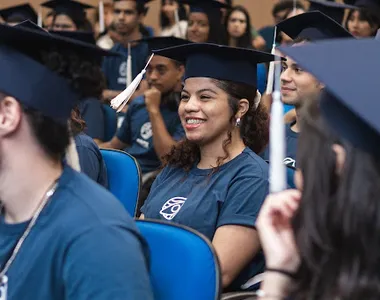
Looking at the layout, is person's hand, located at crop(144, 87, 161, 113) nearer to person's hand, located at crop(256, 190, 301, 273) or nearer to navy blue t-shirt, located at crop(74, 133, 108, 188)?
navy blue t-shirt, located at crop(74, 133, 108, 188)

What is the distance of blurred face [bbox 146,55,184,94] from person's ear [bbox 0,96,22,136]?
10.4 feet

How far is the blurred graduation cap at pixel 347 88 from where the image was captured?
3.84 feet

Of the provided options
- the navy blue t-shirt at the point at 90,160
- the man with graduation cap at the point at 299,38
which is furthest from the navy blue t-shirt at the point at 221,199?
the man with graduation cap at the point at 299,38

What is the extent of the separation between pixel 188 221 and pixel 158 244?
0.72 meters

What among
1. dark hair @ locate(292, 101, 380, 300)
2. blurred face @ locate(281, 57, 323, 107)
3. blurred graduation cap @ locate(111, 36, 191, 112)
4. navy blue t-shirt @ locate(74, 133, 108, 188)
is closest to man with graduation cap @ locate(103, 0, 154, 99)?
blurred graduation cap @ locate(111, 36, 191, 112)

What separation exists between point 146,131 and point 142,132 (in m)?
0.03

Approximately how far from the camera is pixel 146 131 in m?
4.71

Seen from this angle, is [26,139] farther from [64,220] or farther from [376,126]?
[376,126]

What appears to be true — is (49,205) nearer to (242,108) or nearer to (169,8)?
(242,108)

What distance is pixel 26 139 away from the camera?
1591 mm

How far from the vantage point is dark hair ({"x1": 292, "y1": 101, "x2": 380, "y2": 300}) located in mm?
1177

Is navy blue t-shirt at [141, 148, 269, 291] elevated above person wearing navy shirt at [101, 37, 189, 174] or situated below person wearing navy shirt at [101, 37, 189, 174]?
above

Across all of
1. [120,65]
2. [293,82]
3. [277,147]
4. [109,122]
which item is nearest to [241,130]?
[293,82]

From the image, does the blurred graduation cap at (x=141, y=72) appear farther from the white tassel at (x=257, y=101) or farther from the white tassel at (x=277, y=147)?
the white tassel at (x=277, y=147)
